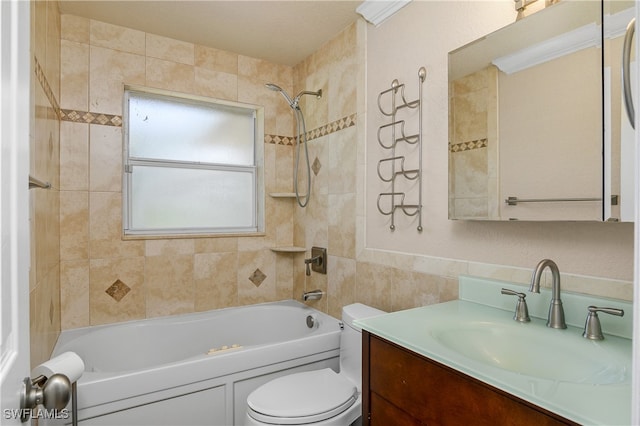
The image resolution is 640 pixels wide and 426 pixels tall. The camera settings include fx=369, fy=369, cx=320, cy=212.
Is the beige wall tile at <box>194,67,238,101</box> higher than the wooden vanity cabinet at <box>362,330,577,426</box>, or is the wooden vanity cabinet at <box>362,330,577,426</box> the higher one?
the beige wall tile at <box>194,67,238,101</box>

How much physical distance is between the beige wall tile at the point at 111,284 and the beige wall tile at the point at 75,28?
134 centimetres

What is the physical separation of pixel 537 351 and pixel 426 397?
1.26ft

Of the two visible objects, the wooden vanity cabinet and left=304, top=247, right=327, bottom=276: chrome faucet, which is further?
left=304, top=247, right=327, bottom=276: chrome faucet

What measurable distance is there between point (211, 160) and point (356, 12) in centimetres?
141

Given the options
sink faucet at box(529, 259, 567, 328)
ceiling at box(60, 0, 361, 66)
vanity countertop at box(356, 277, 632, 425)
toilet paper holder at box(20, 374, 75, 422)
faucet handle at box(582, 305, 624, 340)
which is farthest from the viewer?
ceiling at box(60, 0, 361, 66)

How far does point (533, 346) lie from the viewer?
112 cm

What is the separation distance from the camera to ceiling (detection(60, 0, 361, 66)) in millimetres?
2080

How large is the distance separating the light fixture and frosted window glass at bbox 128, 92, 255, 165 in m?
1.18

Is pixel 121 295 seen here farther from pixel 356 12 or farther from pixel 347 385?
pixel 356 12

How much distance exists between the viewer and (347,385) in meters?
1.72

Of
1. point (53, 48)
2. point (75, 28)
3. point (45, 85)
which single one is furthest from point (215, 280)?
point (75, 28)

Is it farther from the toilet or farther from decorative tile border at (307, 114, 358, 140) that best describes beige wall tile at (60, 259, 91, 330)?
decorative tile border at (307, 114, 358, 140)

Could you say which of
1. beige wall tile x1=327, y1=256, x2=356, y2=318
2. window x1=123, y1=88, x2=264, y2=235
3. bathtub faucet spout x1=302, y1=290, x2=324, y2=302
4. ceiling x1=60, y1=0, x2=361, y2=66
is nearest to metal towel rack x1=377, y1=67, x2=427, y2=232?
beige wall tile x1=327, y1=256, x2=356, y2=318

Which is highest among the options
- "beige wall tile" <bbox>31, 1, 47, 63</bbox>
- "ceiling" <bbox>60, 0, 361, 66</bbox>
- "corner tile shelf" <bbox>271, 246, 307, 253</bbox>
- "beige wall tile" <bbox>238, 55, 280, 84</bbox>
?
"ceiling" <bbox>60, 0, 361, 66</bbox>
